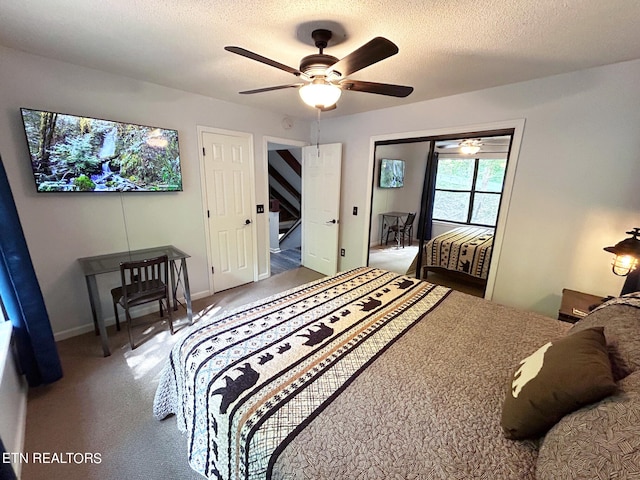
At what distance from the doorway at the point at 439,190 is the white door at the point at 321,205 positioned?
52 centimetres

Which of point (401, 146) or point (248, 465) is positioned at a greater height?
point (401, 146)

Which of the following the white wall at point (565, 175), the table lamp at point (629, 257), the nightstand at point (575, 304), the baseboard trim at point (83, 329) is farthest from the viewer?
the baseboard trim at point (83, 329)

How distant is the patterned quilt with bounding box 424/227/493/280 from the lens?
2.81m

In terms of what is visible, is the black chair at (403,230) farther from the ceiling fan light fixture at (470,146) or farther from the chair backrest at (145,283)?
the chair backrest at (145,283)

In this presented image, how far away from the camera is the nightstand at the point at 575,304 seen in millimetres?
1902

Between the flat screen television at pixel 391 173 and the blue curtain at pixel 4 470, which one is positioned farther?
the flat screen television at pixel 391 173

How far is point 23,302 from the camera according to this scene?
1.69m

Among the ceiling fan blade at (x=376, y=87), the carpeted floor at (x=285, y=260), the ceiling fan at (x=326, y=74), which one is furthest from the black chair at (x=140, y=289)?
the ceiling fan blade at (x=376, y=87)

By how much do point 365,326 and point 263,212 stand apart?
2.60m

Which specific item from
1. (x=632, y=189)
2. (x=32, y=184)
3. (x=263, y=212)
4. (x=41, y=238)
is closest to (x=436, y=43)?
(x=632, y=189)

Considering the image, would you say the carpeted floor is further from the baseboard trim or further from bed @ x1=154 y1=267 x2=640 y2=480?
bed @ x1=154 y1=267 x2=640 y2=480

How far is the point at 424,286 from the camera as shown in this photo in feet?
7.06

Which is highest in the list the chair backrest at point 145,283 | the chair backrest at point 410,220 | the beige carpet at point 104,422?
the chair backrest at point 410,220

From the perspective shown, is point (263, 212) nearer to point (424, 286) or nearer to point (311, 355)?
point (424, 286)
